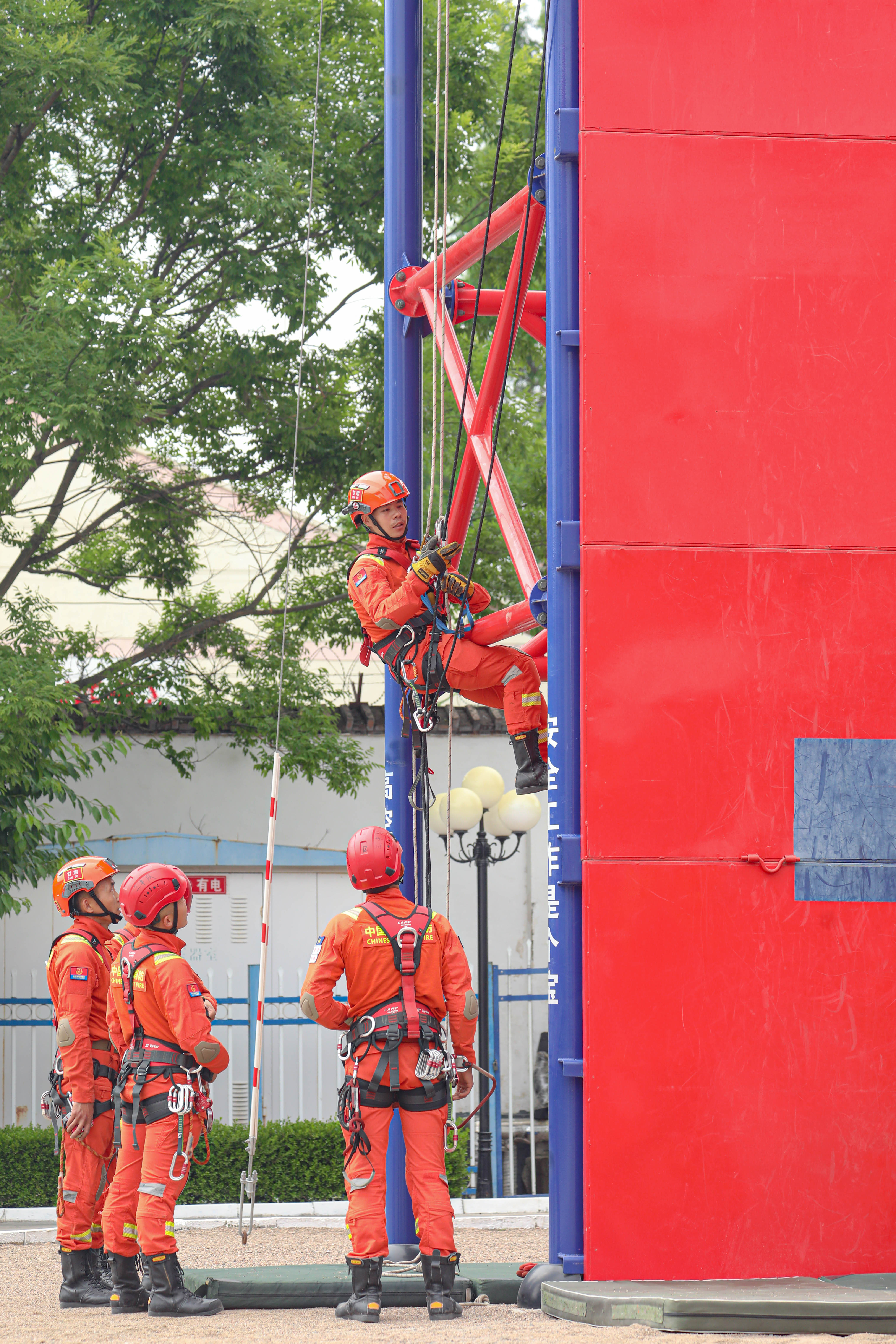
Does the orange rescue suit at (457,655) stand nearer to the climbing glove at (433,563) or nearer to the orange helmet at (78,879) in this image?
the climbing glove at (433,563)

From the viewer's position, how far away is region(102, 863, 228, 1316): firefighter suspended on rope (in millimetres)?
6605

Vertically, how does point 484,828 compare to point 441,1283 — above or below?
above

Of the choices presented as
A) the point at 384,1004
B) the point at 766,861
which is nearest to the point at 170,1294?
the point at 384,1004

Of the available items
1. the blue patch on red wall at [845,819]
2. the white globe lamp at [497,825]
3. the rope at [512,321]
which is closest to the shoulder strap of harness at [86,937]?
the rope at [512,321]

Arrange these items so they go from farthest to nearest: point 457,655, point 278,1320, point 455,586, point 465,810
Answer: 1. point 465,810
2. point 457,655
3. point 455,586
4. point 278,1320

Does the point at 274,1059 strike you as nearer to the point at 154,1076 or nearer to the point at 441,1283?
the point at 154,1076

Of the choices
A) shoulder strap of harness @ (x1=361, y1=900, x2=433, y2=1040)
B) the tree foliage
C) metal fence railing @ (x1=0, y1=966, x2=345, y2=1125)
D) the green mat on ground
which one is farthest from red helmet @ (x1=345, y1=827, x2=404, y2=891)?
metal fence railing @ (x1=0, y1=966, x2=345, y2=1125)

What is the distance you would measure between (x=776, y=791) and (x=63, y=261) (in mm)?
8352

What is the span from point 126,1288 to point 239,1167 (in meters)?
5.05

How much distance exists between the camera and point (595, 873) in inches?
246

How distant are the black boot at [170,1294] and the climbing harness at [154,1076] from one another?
0.36 meters

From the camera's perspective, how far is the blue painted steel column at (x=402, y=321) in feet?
27.8

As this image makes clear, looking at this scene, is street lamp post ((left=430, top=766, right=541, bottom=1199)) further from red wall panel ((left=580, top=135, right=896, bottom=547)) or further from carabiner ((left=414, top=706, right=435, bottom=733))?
Result: red wall panel ((left=580, top=135, right=896, bottom=547))

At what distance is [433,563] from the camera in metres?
7.17
